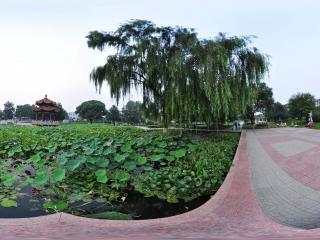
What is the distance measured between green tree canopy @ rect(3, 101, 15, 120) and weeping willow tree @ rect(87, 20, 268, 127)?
266 feet

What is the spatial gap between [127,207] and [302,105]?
53.8 metres

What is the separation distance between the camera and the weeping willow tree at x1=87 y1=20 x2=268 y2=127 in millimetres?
10273

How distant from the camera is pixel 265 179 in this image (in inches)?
245

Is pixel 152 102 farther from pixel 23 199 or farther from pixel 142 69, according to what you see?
pixel 23 199

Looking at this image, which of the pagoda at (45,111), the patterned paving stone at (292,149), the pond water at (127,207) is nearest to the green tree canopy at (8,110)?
the pagoda at (45,111)

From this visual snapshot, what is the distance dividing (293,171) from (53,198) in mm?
5686

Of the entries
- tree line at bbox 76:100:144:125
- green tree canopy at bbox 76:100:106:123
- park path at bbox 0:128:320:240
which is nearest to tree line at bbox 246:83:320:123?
tree line at bbox 76:100:144:125

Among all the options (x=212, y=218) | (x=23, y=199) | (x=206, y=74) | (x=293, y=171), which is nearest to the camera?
(x=212, y=218)

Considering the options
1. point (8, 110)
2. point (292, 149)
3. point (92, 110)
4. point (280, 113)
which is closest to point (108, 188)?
point (292, 149)

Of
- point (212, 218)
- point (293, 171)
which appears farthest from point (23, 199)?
point (293, 171)

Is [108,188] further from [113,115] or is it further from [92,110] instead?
[113,115]

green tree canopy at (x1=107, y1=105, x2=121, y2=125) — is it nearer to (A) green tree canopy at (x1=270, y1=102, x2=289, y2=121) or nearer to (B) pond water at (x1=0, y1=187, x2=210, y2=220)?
(A) green tree canopy at (x1=270, y1=102, x2=289, y2=121)

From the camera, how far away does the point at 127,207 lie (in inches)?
179

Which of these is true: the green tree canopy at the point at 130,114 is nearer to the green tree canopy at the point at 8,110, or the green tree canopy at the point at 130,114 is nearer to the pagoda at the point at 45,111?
the pagoda at the point at 45,111
